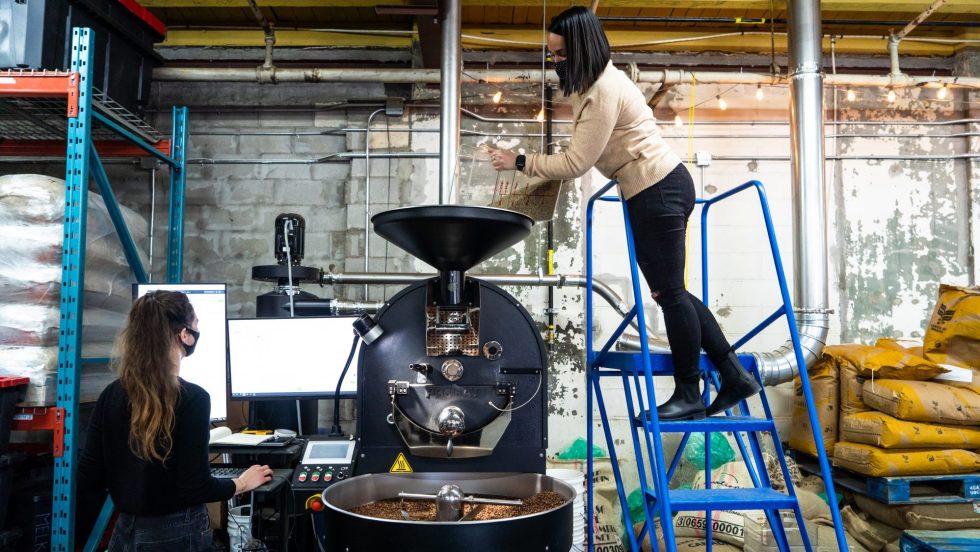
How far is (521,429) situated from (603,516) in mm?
1967

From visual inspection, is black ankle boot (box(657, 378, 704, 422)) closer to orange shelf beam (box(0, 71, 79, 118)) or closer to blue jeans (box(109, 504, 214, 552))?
blue jeans (box(109, 504, 214, 552))

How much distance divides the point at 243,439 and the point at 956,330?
3780 mm

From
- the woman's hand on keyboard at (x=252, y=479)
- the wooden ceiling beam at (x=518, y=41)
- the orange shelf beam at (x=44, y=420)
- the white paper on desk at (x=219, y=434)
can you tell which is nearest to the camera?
the woman's hand on keyboard at (x=252, y=479)

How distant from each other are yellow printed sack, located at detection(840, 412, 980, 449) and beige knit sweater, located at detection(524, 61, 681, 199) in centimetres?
234

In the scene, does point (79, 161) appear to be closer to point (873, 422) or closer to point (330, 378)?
point (330, 378)

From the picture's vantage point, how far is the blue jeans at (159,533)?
187 centimetres

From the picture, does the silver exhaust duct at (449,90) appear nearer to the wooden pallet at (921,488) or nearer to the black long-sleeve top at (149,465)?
the black long-sleeve top at (149,465)

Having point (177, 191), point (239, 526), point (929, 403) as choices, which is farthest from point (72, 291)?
point (929, 403)

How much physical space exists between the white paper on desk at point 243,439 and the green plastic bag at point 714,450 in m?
2.61

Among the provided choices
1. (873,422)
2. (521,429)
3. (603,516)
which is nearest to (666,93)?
(873,422)

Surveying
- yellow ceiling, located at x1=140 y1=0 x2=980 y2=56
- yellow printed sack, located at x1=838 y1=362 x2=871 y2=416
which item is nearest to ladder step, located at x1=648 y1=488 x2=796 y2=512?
yellow printed sack, located at x1=838 y1=362 x2=871 y2=416

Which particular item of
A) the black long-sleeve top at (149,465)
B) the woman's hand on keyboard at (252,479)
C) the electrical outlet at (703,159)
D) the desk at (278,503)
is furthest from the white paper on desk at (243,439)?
the electrical outlet at (703,159)

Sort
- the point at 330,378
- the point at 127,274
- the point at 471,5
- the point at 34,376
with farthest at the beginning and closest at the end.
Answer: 1. the point at 471,5
2. the point at 127,274
3. the point at 330,378
4. the point at 34,376

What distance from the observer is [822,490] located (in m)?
3.85
